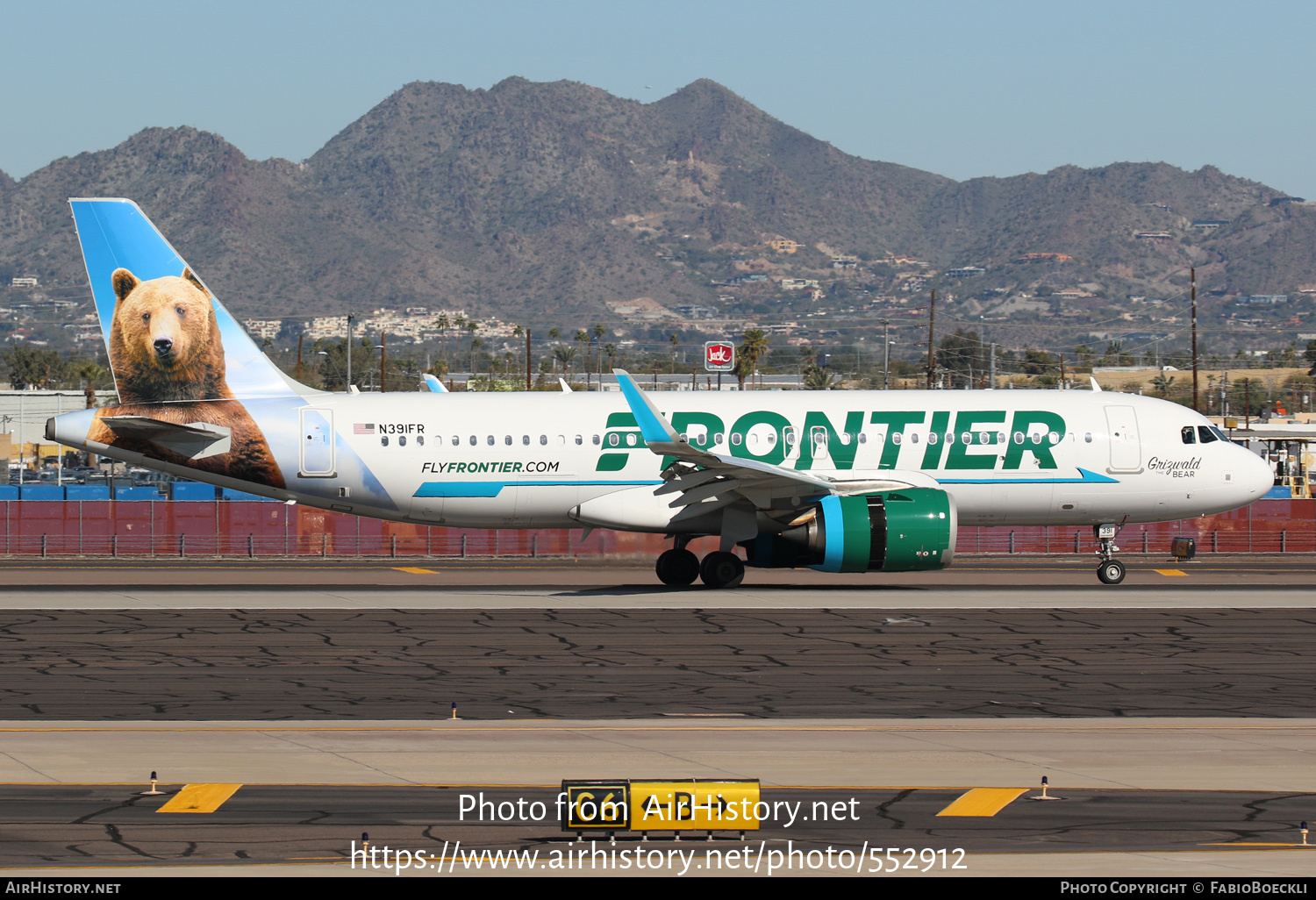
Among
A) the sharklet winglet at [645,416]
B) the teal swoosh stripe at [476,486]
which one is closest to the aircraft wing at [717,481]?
the sharklet winglet at [645,416]

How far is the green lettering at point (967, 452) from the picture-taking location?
105 feet

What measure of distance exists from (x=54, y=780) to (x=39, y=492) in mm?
56487

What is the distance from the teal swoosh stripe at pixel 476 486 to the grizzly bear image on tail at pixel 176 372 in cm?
345

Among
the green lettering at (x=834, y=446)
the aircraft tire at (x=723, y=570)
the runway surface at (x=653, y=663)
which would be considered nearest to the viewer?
the runway surface at (x=653, y=663)

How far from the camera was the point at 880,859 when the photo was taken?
37.0ft

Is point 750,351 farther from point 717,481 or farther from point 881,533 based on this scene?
point 881,533

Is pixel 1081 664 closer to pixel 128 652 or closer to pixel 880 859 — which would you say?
pixel 880 859

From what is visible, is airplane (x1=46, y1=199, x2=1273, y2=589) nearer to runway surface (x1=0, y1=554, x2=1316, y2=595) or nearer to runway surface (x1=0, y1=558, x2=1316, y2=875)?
runway surface (x1=0, y1=554, x2=1316, y2=595)

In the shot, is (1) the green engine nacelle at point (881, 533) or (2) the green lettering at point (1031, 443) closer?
(1) the green engine nacelle at point (881, 533)

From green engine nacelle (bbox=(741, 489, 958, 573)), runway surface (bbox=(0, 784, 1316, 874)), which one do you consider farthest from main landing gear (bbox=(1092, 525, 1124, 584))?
runway surface (bbox=(0, 784, 1316, 874))

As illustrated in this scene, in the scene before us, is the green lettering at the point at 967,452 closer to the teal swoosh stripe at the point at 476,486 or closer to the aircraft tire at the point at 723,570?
the aircraft tire at the point at 723,570

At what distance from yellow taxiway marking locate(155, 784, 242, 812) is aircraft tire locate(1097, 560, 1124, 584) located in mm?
24069

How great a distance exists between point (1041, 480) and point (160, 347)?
21.1 m

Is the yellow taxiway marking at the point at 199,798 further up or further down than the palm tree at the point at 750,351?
further down
